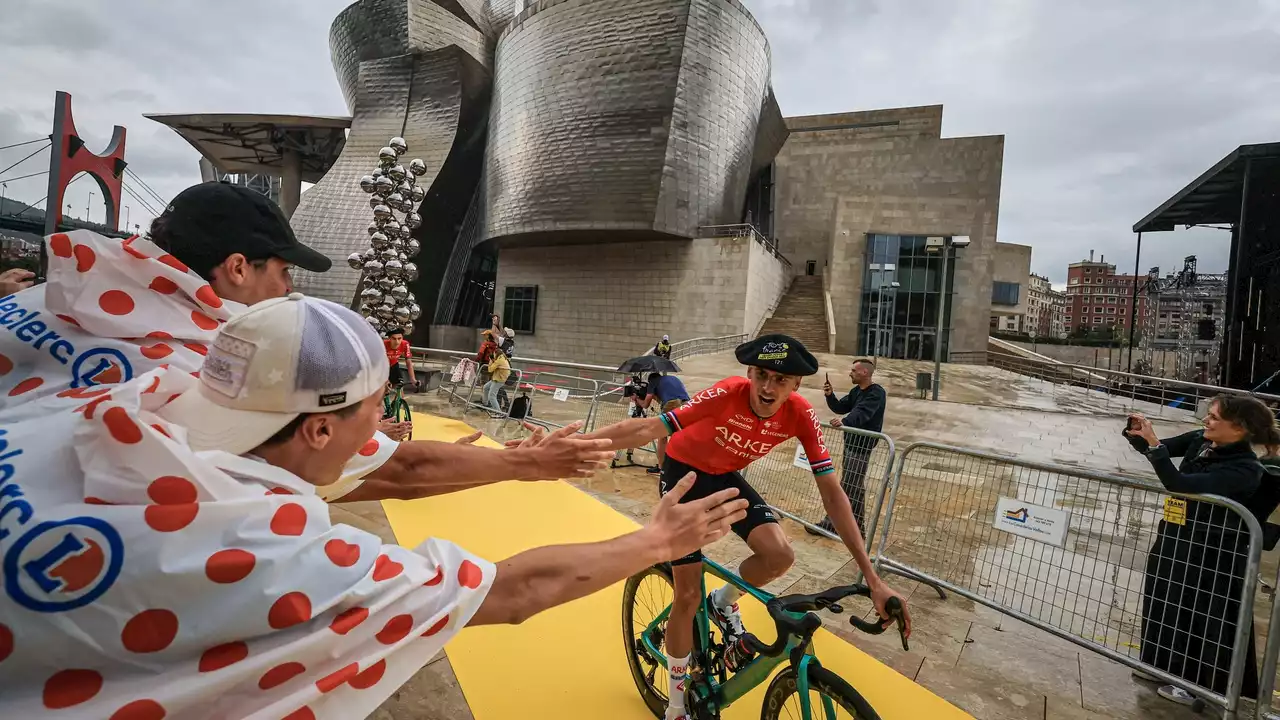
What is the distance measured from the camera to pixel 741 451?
276 centimetres

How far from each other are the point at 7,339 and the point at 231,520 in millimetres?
1062

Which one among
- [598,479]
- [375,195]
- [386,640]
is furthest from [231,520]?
[375,195]

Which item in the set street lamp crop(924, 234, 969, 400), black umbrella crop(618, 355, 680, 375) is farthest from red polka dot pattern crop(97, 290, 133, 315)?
street lamp crop(924, 234, 969, 400)

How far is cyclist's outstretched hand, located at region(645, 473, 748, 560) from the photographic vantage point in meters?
1.36

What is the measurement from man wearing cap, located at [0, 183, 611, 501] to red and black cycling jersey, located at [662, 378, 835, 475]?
1.31m

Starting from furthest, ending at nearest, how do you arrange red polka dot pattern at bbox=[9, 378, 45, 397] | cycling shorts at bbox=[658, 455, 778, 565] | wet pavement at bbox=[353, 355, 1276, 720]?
wet pavement at bbox=[353, 355, 1276, 720], cycling shorts at bbox=[658, 455, 778, 565], red polka dot pattern at bbox=[9, 378, 45, 397]

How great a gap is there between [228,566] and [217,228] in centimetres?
145

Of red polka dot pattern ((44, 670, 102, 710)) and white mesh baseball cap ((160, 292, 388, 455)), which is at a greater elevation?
white mesh baseball cap ((160, 292, 388, 455))

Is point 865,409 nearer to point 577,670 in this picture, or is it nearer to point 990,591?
point 990,591

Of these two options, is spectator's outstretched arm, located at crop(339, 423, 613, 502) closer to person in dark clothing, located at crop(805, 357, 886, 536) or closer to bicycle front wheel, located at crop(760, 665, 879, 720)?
bicycle front wheel, located at crop(760, 665, 879, 720)

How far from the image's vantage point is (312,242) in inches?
1112

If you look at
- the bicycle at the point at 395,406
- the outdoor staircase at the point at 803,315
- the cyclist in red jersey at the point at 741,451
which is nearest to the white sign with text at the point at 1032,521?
the cyclist in red jersey at the point at 741,451

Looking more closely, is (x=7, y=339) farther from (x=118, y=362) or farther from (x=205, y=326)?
(x=205, y=326)

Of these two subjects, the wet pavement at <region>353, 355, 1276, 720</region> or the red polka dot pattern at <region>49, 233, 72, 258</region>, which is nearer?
the red polka dot pattern at <region>49, 233, 72, 258</region>
